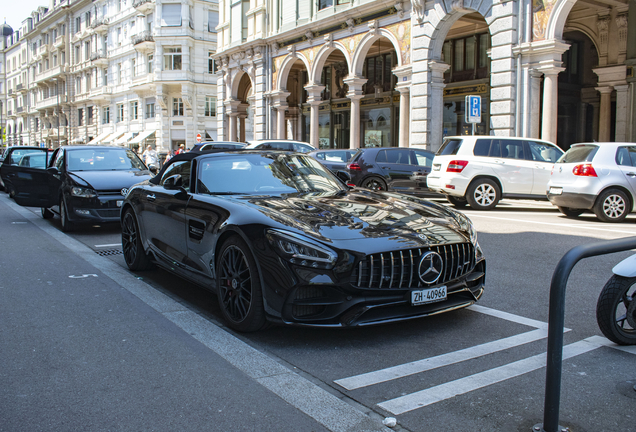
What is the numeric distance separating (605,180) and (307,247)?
375 inches

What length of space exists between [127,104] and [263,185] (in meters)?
55.7

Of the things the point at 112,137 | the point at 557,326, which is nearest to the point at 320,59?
the point at 557,326

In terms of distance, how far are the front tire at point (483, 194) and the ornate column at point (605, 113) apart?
1247 centimetres

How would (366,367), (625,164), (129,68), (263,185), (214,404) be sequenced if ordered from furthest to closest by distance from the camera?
(129,68) → (625,164) → (263,185) → (366,367) → (214,404)

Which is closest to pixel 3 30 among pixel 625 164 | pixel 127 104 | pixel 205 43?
pixel 127 104

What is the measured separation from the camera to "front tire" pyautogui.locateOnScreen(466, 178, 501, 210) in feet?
46.6

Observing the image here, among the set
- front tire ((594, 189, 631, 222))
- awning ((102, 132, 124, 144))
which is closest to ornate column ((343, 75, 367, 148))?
front tire ((594, 189, 631, 222))

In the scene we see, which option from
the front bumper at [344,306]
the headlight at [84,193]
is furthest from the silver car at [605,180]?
the headlight at [84,193]

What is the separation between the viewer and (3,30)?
10700 centimetres

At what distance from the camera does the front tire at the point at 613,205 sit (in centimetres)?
1167

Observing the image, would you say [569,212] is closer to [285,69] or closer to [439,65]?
[439,65]

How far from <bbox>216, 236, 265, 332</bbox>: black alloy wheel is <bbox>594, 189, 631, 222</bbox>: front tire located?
940 centimetres

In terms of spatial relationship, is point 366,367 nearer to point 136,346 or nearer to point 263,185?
point 136,346

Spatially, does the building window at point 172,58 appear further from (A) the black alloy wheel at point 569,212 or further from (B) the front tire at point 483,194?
→ (A) the black alloy wheel at point 569,212
